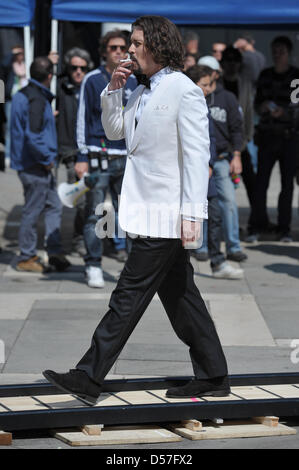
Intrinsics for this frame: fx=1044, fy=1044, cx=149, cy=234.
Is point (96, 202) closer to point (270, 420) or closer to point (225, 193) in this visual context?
point (225, 193)

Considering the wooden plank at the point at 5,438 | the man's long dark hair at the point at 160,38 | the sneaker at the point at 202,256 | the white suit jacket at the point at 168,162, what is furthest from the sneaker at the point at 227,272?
the wooden plank at the point at 5,438

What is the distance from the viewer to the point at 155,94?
198 inches

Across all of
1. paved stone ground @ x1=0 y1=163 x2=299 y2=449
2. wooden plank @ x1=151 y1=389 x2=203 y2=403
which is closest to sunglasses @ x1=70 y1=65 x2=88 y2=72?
paved stone ground @ x1=0 y1=163 x2=299 y2=449

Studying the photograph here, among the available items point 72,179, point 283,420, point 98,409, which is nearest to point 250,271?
point 72,179

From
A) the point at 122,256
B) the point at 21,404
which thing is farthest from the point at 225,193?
the point at 21,404

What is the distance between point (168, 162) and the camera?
5008 mm

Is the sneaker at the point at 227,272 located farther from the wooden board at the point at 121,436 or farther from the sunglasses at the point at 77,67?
the wooden board at the point at 121,436

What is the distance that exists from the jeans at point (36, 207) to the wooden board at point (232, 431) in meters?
4.77

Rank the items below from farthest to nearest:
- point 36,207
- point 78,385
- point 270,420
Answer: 1. point 36,207
2. point 270,420
3. point 78,385

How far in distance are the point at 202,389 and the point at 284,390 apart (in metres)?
0.46

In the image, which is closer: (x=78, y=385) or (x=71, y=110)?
(x=78, y=385)

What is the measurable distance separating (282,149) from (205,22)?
1970 millimetres

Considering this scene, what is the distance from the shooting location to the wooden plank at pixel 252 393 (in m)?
5.21
